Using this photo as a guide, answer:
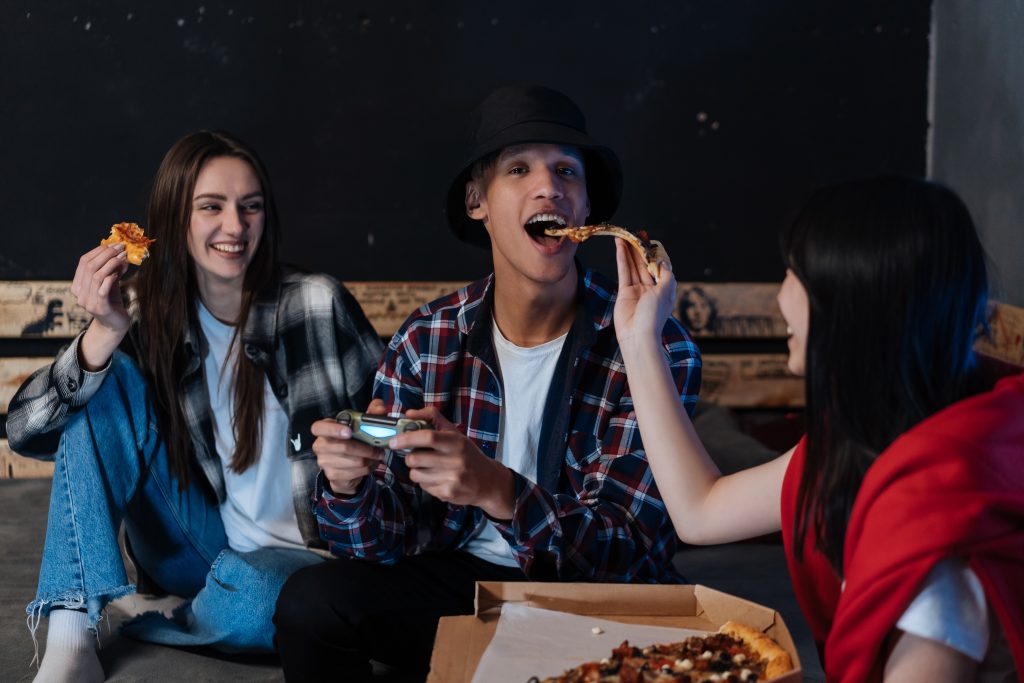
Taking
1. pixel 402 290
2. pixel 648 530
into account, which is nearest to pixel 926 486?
pixel 648 530

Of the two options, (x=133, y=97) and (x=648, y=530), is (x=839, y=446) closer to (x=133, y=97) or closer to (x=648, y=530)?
(x=648, y=530)

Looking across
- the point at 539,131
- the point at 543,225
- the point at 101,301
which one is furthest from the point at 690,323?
the point at 101,301

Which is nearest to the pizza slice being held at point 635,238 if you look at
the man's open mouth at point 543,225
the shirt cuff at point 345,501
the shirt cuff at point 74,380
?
the man's open mouth at point 543,225

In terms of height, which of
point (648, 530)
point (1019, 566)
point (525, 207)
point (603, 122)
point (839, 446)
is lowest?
point (648, 530)

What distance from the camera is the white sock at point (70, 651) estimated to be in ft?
8.02

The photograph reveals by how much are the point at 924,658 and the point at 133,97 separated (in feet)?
12.4

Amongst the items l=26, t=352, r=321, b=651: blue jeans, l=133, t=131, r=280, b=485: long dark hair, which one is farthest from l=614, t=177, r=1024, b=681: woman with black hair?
l=133, t=131, r=280, b=485: long dark hair

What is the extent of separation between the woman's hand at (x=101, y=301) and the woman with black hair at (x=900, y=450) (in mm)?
1643

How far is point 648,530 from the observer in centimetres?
211

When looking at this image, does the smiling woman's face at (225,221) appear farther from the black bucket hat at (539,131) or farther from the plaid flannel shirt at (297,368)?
the black bucket hat at (539,131)

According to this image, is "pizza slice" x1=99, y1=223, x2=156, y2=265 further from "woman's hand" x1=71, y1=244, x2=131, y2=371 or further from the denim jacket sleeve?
the denim jacket sleeve

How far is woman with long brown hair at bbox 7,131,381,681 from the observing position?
8.37 feet

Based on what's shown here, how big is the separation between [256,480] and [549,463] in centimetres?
90

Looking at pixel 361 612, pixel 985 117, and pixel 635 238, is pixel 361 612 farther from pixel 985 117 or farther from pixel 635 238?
pixel 985 117
